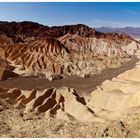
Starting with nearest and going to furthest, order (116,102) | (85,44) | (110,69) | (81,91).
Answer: (116,102) < (81,91) < (110,69) < (85,44)

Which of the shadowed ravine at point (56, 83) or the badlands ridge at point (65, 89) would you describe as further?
the shadowed ravine at point (56, 83)

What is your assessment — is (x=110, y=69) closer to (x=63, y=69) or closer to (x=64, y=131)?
(x=63, y=69)

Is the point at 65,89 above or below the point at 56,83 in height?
above

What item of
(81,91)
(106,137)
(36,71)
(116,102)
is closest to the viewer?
(106,137)

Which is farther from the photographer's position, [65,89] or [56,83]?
[56,83]

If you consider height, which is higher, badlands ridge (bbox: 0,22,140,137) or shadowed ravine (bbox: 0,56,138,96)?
badlands ridge (bbox: 0,22,140,137)

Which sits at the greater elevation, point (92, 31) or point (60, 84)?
point (92, 31)

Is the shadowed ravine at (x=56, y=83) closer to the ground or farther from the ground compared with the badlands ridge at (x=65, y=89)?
closer to the ground

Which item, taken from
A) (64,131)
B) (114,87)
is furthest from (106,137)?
(114,87)

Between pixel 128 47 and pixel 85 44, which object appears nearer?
pixel 85 44

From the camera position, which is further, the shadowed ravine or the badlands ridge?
the shadowed ravine

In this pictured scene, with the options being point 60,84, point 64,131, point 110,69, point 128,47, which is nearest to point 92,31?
point 128,47
